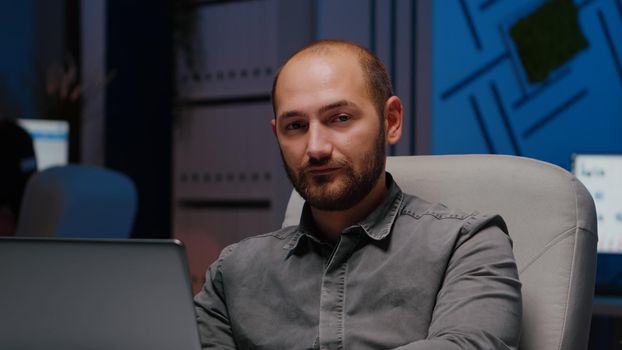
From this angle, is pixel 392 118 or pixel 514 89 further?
pixel 514 89

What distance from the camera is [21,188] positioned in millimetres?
2869

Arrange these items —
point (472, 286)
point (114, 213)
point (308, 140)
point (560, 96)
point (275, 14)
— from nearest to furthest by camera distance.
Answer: point (472, 286)
point (308, 140)
point (114, 213)
point (560, 96)
point (275, 14)

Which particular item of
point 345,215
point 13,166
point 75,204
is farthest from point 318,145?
point 13,166

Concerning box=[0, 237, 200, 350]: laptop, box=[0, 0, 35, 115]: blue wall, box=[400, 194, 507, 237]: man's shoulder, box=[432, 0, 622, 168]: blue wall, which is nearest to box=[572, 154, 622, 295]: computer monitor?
box=[432, 0, 622, 168]: blue wall

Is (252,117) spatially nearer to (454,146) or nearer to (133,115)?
(133,115)

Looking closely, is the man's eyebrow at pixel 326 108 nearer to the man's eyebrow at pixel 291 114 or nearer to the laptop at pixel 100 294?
the man's eyebrow at pixel 291 114

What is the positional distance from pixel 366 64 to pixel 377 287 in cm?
36

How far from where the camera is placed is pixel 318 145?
1.36 meters

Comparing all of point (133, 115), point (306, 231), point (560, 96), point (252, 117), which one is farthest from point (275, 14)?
point (306, 231)

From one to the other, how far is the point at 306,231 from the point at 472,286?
330 mm

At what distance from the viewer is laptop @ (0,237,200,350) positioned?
3.17ft

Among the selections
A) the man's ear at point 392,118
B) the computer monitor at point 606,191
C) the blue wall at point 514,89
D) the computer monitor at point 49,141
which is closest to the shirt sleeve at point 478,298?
the man's ear at point 392,118

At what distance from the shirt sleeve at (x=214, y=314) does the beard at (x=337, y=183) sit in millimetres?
234

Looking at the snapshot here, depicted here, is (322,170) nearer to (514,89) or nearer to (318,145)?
(318,145)
